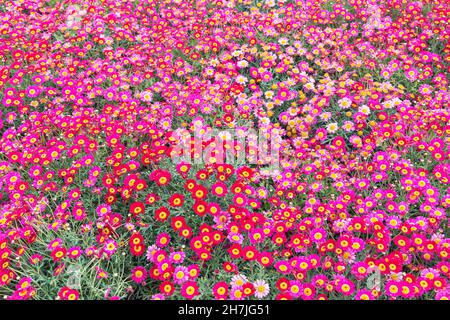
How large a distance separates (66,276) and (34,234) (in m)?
0.44

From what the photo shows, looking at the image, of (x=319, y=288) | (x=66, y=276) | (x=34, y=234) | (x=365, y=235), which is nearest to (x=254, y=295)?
(x=319, y=288)

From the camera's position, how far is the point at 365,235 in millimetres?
3746

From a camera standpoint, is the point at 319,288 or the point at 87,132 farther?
the point at 87,132

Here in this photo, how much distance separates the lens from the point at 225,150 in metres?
4.21

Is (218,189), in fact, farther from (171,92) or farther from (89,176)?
(171,92)

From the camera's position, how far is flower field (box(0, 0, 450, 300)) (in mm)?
3334

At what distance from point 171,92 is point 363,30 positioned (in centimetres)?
304

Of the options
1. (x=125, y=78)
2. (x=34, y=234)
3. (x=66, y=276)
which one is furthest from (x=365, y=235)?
(x=125, y=78)

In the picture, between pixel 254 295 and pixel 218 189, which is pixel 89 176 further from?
pixel 254 295

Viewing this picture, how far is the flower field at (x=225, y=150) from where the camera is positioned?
333 centimetres

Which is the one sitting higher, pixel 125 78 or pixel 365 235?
pixel 125 78

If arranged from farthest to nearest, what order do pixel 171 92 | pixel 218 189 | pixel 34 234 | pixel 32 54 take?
pixel 32 54 < pixel 171 92 < pixel 218 189 < pixel 34 234
